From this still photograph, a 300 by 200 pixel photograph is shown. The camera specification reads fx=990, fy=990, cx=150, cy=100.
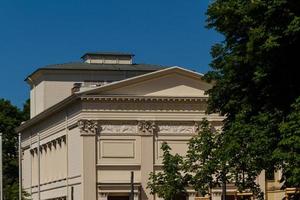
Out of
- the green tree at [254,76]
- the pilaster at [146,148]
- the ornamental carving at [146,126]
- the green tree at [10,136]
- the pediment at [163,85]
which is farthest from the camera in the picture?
A: the green tree at [10,136]

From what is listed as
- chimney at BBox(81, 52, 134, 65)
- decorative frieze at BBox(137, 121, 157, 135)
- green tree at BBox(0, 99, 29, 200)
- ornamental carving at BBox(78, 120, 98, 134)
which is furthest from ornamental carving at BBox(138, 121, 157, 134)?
green tree at BBox(0, 99, 29, 200)

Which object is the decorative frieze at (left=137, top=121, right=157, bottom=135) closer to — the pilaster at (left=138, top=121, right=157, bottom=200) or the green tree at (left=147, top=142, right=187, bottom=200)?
the pilaster at (left=138, top=121, right=157, bottom=200)

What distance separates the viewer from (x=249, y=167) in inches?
1748

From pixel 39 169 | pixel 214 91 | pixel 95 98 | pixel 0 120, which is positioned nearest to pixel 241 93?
pixel 214 91

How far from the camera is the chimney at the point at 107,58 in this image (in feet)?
341

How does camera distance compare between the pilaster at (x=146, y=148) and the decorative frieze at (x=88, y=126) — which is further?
the pilaster at (x=146, y=148)

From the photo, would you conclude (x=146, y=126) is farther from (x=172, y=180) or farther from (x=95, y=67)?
(x=172, y=180)

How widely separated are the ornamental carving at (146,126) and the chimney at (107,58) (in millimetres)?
22561

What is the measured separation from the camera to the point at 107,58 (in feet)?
342

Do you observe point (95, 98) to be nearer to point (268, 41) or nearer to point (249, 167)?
point (249, 167)

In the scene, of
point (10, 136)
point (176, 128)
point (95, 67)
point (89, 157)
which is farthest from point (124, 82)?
point (10, 136)

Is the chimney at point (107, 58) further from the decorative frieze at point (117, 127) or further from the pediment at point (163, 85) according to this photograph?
the decorative frieze at point (117, 127)

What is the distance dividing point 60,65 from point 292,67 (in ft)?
208

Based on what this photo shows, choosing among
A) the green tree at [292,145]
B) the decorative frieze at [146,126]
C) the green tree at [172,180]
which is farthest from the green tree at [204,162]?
the decorative frieze at [146,126]
